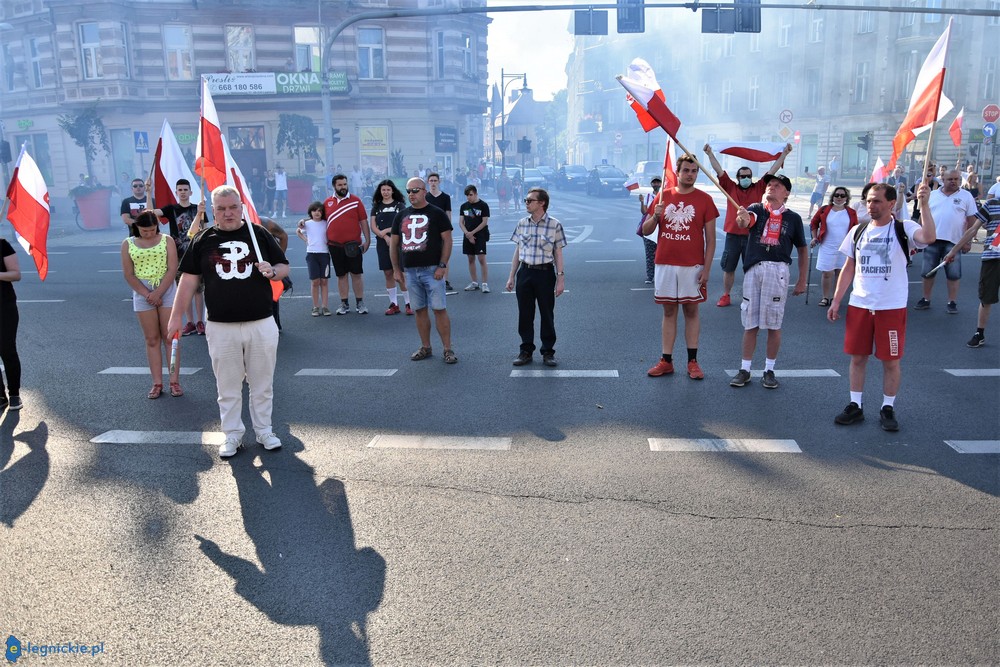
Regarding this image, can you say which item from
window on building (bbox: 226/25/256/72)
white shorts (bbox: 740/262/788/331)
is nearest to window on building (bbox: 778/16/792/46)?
window on building (bbox: 226/25/256/72)

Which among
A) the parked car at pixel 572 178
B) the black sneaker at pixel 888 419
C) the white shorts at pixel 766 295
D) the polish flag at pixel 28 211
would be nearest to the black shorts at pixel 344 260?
the polish flag at pixel 28 211

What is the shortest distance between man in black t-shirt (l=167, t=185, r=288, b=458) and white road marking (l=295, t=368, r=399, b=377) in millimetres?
2014

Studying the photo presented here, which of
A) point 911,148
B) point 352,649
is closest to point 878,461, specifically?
point 352,649

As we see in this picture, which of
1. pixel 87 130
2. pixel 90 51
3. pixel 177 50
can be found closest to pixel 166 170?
pixel 87 130

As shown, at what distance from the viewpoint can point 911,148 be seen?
3594 centimetres

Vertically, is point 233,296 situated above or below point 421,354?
above

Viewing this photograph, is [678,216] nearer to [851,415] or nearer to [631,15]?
[851,415]

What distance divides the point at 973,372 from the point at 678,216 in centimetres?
290

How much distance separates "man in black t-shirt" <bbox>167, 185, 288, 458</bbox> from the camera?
5.08 m

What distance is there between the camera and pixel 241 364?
5215 mm

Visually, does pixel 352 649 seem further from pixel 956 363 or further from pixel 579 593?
pixel 956 363

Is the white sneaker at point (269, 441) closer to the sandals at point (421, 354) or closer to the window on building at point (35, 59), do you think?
the sandals at point (421, 354)

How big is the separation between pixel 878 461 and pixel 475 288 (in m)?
7.54

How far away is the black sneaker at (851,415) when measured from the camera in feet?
18.6
